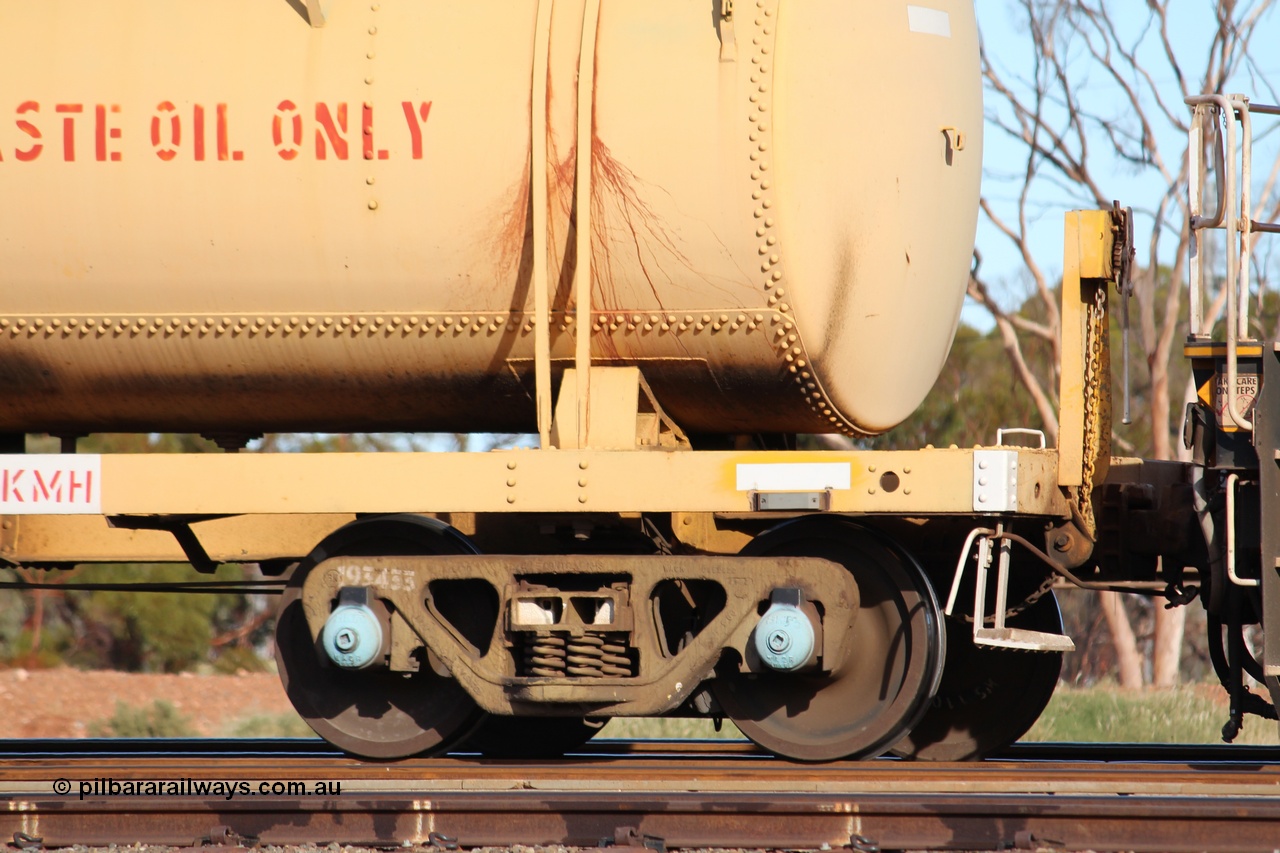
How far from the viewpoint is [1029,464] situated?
18.1ft

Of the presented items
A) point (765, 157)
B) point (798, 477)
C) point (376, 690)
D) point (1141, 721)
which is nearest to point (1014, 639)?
point (798, 477)

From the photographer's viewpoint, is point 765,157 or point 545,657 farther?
point 545,657

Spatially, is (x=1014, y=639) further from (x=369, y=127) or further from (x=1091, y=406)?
(x=369, y=127)

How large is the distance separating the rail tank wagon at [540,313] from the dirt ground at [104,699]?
8.67 meters

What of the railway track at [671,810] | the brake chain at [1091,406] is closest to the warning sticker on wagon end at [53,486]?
the railway track at [671,810]

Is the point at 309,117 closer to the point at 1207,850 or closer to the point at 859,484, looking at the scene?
the point at 859,484

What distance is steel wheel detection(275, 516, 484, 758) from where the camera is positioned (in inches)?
241

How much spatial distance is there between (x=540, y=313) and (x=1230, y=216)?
2.71m

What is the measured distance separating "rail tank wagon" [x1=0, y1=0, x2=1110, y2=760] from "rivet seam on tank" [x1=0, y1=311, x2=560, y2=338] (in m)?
0.01

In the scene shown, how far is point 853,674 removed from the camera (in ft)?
19.6

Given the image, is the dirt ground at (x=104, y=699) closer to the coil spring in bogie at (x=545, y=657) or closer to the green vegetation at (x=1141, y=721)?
the green vegetation at (x=1141, y=721)

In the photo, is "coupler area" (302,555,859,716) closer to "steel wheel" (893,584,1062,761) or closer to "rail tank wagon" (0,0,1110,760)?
"rail tank wagon" (0,0,1110,760)

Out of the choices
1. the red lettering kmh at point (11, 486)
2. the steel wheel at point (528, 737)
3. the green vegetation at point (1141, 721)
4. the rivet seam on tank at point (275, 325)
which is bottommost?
the green vegetation at point (1141, 721)

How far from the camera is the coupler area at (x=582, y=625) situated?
5.63m
